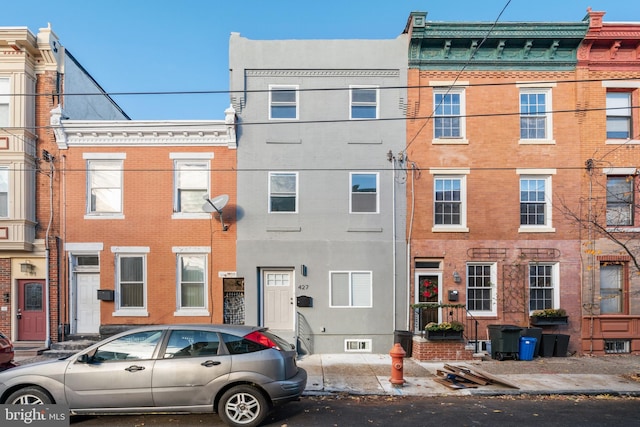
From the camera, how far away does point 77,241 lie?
12797mm

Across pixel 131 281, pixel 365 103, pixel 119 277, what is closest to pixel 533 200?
pixel 365 103

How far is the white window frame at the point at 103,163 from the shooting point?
1288 cm

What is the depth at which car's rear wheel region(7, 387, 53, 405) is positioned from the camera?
622 cm

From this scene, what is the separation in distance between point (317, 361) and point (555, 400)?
579 centimetres

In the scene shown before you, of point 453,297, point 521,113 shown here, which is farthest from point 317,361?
point 521,113

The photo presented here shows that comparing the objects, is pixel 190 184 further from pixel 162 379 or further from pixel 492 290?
pixel 492 290

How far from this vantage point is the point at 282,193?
42.8 feet

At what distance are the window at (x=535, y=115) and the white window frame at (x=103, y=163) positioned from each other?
1283 cm

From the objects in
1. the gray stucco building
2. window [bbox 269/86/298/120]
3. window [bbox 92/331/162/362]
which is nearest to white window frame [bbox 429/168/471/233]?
the gray stucco building

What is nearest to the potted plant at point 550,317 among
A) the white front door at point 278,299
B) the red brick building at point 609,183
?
the red brick building at point 609,183

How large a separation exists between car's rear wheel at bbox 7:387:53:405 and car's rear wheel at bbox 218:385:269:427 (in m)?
2.64

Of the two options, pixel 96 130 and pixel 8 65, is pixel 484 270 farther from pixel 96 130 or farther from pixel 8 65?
pixel 8 65

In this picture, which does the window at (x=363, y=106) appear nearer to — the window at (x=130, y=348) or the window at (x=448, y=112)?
the window at (x=448, y=112)

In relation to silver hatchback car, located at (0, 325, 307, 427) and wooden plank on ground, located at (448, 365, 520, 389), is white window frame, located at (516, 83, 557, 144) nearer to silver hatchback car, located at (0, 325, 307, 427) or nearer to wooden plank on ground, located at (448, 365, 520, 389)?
wooden plank on ground, located at (448, 365, 520, 389)
